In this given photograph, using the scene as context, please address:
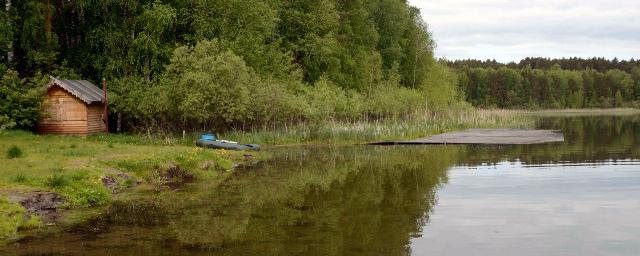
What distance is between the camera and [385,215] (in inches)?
683

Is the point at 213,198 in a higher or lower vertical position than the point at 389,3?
lower

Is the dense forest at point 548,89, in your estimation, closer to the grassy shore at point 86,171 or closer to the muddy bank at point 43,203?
the grassy shore at point 86,171

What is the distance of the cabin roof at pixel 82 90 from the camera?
132 feet

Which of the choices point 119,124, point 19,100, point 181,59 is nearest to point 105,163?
point 19,100

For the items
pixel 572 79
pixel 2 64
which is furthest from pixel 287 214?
pixel 572 79

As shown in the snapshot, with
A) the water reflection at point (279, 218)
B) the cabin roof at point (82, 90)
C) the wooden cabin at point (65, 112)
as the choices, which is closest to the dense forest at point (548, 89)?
the cabin roof at point (82, 90)

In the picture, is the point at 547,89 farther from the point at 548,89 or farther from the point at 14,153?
the point at 14,153

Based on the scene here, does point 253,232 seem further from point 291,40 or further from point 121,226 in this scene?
point 291,40

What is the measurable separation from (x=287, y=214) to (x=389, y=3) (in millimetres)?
65603

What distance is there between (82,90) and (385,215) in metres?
30.2

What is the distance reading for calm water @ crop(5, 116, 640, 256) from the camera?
45.4 feet

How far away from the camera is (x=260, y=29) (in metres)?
54.2

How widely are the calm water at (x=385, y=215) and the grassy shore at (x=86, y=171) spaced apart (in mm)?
1312

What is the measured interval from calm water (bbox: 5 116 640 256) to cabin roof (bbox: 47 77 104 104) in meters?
16.5
